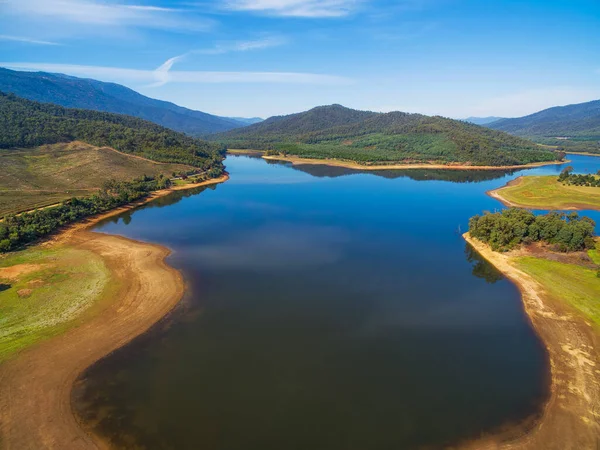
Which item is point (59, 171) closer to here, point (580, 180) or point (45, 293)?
point (45, 293)

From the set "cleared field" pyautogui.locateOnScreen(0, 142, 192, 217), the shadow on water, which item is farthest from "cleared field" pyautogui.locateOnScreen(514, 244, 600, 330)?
"cleared field" pyautogui.locateOnScreen(0, 142, 192, 217)

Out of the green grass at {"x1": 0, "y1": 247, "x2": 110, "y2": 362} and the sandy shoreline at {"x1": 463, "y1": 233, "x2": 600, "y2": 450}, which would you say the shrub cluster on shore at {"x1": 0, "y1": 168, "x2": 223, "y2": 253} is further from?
the sandy shoreline at {"x1": 463, "y1": 233, "x2": 600, "y2": 450}

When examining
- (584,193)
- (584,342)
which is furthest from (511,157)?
(584,342)

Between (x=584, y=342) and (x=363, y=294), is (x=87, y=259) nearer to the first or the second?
(x=363, y=294)

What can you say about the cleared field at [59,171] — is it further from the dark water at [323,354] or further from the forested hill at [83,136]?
the dark water at [323,354]

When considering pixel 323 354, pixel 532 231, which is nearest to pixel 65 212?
pixel 323 354

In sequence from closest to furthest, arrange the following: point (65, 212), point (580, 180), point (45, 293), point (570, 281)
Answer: point (45, 293)
point (570, 281)
point (65, 212)
point (580, 180)

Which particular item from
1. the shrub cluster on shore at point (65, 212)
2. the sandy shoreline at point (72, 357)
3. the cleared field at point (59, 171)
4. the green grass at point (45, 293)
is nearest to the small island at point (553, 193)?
the sandy shoreline at point (72, 357)

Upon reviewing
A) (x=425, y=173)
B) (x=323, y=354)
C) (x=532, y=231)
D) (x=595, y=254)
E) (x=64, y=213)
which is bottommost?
(x=323, y=354)
